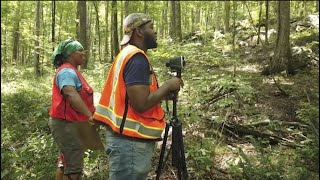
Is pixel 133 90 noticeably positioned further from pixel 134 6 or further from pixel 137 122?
pixel 134 6

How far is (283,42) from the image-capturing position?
1064cm

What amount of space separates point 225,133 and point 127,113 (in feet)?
12.9

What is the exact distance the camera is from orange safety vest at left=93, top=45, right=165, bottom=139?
2957mm

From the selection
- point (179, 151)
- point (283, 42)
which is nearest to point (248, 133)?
point (179, 151)

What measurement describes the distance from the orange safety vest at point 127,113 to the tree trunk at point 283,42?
8.34 metres

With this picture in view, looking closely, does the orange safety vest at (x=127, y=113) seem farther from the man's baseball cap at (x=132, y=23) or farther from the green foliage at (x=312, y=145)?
the green foliage at (x=312, y=145)

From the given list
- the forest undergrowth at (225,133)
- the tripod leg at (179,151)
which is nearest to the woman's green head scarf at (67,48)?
the forest undergrowth at (225,133)

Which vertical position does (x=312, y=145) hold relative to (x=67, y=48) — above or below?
below

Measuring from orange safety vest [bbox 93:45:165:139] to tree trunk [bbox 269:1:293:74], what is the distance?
8343 millimetres

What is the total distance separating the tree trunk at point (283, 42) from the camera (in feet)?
35.0

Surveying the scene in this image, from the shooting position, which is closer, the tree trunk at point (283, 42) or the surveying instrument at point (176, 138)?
the surveying instrument at point (176, 138)

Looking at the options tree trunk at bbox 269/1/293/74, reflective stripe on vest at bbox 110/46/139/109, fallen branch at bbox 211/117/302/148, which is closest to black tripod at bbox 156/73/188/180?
reflective stripe on vest at bbox 110/46/139/109

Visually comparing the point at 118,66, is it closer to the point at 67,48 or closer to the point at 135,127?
the point at 135,127

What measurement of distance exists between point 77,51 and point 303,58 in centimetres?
830
